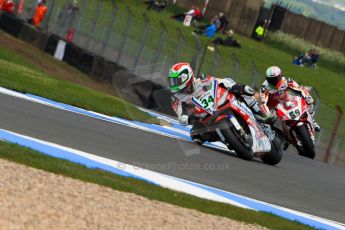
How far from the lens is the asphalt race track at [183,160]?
1112cm

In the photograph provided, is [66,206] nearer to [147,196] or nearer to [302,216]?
[147,196]

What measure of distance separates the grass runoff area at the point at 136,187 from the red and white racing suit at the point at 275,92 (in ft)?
22.7

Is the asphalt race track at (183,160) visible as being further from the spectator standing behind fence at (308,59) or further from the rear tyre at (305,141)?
the spectator standing behind fence at (308,59)

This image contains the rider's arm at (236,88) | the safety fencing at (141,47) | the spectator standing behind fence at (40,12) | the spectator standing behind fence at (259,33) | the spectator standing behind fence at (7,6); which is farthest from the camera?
the spectator standing behind fence at (259,33)

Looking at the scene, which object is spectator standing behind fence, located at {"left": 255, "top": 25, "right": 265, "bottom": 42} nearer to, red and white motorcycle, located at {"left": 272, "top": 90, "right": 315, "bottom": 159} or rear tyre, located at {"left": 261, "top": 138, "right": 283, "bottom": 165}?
red and white motorcycle, located at {"left": 272, "top": 90, "right": 315, "bottom": 159}

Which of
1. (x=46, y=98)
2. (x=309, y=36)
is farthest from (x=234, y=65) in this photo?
(x=309, y=36)

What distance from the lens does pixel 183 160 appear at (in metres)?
12.5

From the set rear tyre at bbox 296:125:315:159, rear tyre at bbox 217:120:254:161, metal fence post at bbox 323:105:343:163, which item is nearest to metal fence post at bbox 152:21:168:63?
metal fence post at bbox 323:105:343:163

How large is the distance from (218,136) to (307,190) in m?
1.93

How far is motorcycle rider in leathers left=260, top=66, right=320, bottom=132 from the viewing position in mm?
16734

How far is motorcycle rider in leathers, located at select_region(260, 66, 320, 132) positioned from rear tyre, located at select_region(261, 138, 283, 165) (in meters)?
1.36

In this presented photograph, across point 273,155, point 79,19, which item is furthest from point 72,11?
point 273,155

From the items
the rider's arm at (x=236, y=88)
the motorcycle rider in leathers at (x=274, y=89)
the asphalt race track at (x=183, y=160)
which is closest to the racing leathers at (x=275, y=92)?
the motorcycle rider in leathers at (x=274, y=89)

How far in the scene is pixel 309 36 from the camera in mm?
50844
